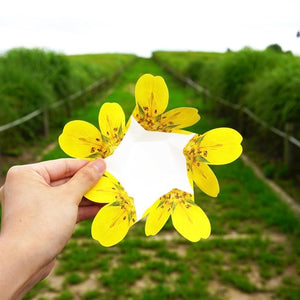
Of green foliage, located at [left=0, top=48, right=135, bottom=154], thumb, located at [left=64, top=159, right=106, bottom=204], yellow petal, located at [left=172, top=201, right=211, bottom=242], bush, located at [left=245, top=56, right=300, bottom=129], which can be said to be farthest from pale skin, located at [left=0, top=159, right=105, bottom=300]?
green foliage, located at [left=0, top=48, right=135, bottom=154]

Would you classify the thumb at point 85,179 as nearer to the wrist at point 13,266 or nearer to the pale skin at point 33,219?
the pale skin at point 33,219

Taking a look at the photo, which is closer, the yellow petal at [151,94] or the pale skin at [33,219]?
the yellow petal at [151,94]

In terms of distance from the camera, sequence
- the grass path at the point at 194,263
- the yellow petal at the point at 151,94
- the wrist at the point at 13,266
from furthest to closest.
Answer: the grass path at the point at 194,263 → the wrist at the point at 13,266 → the yellow petal at the point at 151,94

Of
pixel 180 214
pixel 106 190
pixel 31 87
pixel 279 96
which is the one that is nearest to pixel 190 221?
pixel 180 214

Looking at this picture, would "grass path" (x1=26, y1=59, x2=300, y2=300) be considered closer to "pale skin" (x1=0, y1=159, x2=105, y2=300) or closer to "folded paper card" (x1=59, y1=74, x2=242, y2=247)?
"pale skin" (x1=0, y1=159, x2=105, y2=300)

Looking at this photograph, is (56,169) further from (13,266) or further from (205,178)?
(205,178)

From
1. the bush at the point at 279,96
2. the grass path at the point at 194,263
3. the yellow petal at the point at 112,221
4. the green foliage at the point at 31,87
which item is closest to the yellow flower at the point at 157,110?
the yellow petal at the point at 112,221

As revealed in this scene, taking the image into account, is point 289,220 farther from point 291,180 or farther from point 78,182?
point 78,182

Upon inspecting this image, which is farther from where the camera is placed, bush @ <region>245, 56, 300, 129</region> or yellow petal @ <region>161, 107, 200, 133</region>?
bush @ <region>245, 56, 300, 129</region>
